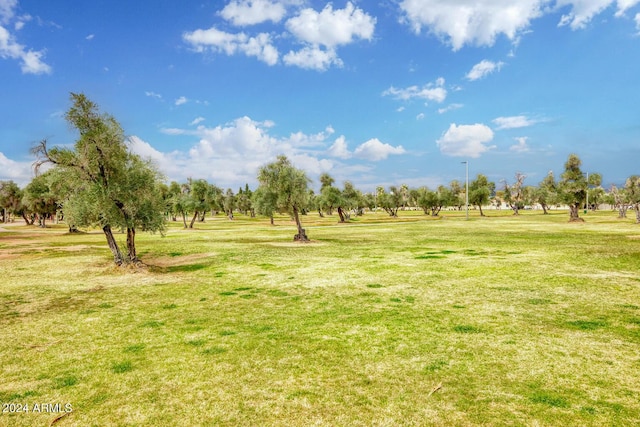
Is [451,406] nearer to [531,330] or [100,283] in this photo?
[531,330]

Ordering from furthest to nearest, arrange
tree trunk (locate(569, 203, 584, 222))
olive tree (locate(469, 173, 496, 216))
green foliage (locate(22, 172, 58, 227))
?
olive tree (locate(469, 173, 496, 216)), green foliage (locate(22, 172, 58, 227)), tree trunk (locate(569, 203, 584, 222))

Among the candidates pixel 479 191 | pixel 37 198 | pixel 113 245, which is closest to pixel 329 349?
pixel 113 245

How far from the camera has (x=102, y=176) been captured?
84.6 ft

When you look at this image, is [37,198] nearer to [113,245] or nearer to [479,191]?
[113,245]

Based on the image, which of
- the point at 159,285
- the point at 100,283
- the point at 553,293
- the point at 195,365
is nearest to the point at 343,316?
Answer: the point at 195,365

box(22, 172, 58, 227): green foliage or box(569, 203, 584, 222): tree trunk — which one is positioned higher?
box(22, 172, 58, 227): green foliage

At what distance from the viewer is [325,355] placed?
34.9 feet

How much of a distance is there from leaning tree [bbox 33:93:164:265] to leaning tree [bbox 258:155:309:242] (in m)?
19.3

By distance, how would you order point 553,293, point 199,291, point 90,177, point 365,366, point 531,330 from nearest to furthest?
point 365,366 < point 531,330 < point 553,293 < point 199,291 < point 90,177

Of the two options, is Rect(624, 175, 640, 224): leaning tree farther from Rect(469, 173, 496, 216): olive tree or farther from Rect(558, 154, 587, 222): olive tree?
Rect(469, 173, 496, 216): olive tree

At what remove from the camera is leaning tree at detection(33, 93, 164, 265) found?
24.7m

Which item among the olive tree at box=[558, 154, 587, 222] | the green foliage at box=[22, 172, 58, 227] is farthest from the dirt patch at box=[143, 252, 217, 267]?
the olive tree at box=[558, 154, 587, 222]

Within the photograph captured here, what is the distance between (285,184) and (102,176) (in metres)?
22.3

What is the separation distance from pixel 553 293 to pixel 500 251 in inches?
→ 629
